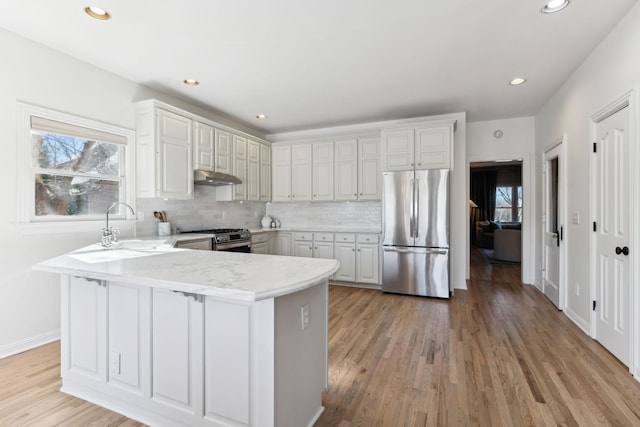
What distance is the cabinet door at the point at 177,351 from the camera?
1552mm

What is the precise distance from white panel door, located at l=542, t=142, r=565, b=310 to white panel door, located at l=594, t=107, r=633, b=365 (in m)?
0.85

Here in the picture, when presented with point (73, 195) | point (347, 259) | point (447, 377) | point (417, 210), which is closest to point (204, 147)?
point (73, 195)

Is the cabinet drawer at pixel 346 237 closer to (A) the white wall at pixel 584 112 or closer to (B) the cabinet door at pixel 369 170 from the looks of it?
(B) the cabinet door at pixel 369 170

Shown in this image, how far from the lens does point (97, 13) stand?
2.30m

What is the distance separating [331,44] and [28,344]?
377 cm

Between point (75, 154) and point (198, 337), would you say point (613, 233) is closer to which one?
point (198, 337)

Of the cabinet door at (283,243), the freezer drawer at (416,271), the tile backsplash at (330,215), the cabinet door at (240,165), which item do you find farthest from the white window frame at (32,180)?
the freezer drawer at (416,271)

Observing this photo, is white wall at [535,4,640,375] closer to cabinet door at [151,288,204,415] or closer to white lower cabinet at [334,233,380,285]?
white lower cabinet at [334,233,380,285]

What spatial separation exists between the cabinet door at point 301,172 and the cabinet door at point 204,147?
1555mm

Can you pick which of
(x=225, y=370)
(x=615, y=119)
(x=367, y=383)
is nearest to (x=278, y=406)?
(x=225, y=370)

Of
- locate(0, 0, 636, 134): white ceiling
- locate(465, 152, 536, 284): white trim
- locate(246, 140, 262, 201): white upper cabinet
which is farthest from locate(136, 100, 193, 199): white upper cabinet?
locate(465, 152, 536, 284): white trim

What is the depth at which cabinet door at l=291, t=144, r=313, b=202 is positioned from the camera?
5320 mm

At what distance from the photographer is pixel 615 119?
2.52 metres

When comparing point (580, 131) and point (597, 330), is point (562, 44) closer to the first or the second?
point (580, 131)
